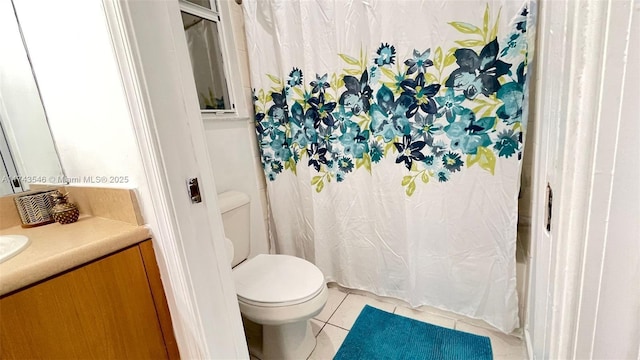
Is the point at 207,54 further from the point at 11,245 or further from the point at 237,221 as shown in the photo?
the point at 11,245

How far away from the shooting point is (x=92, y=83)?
683 millimetres

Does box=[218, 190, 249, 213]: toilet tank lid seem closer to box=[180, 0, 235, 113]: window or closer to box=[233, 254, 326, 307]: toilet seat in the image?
box=[233, 254, 326, 307]: toilet seat

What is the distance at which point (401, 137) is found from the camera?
134 centimetres

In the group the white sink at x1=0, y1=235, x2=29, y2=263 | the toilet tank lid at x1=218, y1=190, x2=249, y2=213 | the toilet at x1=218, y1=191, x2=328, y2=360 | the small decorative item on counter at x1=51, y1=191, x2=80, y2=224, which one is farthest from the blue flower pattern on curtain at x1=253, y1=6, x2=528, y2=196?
the white sink at x1=0, y1=235, x2=29, y2=263

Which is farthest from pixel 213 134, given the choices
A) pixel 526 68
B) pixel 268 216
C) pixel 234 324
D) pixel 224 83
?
pixel 526 68

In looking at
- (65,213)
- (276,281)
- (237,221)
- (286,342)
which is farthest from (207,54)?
(286,342)

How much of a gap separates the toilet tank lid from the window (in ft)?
1.54

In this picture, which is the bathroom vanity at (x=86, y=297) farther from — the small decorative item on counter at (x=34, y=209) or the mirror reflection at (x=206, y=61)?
the mirror reflection at (x=206, y=61)

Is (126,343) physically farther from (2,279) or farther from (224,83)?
(224,83)

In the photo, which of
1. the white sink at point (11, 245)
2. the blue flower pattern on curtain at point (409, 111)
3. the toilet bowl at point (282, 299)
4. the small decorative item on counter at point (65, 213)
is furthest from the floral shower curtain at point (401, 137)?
the white sink at point (11, 245)

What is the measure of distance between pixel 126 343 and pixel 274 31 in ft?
5.09

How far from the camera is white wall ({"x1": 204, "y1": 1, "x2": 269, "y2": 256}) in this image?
4.90 ft

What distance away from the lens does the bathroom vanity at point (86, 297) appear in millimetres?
546

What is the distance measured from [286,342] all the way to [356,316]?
0.47 m
